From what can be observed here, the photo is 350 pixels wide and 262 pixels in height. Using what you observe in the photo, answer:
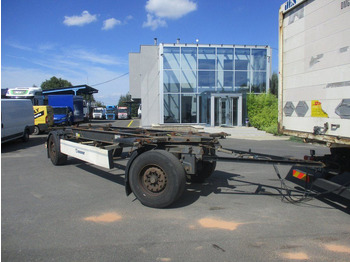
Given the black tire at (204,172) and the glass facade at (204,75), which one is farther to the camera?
the glass facade at (204,75)

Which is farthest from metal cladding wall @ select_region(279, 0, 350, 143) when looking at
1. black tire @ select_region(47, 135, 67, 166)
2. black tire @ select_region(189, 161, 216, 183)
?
black tire @ select_region(47, 135, 67, 166)

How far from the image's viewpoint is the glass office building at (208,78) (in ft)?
75.5

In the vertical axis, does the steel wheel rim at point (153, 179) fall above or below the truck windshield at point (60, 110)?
below

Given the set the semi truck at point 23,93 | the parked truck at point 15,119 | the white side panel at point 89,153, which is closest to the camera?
the white side panel at point 89,153

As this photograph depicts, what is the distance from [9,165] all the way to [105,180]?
4.17 metres

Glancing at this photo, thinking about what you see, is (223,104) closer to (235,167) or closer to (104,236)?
(235,167)

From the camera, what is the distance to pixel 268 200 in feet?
18.0

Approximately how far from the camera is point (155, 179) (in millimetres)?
4996

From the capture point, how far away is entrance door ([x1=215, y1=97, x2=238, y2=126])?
2286cm

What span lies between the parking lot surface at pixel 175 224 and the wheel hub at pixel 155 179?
370 millimetres

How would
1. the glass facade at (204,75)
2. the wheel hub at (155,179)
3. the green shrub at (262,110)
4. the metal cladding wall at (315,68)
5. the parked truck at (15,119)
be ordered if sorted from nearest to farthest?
the metal cladding wall at (315,68), the wheel hub at (155,179), the parked truck at (15,119), the green shrub at (262,110), the glass facade at (204,75)

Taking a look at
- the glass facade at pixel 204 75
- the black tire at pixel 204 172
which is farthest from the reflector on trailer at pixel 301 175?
the glass facade at pixel 204 75

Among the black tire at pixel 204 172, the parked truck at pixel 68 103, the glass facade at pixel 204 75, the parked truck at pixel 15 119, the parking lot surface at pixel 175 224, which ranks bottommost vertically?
the parking lot surface at pixel 175 224

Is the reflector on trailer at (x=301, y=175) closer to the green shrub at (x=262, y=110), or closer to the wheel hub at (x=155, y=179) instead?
the wheel hub at (x=155, y=179)
